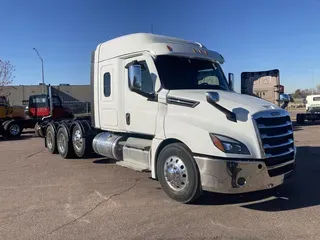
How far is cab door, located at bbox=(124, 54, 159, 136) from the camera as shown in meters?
6.91

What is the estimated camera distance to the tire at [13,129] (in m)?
19.8

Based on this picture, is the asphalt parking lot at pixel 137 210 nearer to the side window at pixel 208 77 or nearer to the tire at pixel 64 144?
the tire at pixel 64 144

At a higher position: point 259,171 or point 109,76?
point 109,76

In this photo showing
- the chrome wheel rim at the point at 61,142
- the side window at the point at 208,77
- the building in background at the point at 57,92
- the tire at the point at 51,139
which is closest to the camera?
the side window at the point at 208,77

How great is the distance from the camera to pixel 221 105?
19.4ft

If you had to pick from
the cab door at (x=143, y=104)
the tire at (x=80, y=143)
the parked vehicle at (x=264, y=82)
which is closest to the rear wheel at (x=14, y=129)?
the tire at (x=80, y=143)

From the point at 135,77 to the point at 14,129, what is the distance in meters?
15.3

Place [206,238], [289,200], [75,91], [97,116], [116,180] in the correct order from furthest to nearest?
[75,91] → [97,116] → [116,180] → [289,200] → [206,238]

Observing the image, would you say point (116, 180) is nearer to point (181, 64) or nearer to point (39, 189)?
point (39, 189)

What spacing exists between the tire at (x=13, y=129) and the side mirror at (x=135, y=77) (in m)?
15.0

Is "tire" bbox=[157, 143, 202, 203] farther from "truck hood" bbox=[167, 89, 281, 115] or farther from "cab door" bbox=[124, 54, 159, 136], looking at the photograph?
"truck hood" bbox=[167, 89, 281, 115]

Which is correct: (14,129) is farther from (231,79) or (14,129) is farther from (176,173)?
(176,173)

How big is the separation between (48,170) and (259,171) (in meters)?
5.82

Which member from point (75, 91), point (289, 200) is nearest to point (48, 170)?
point (289, 200)
